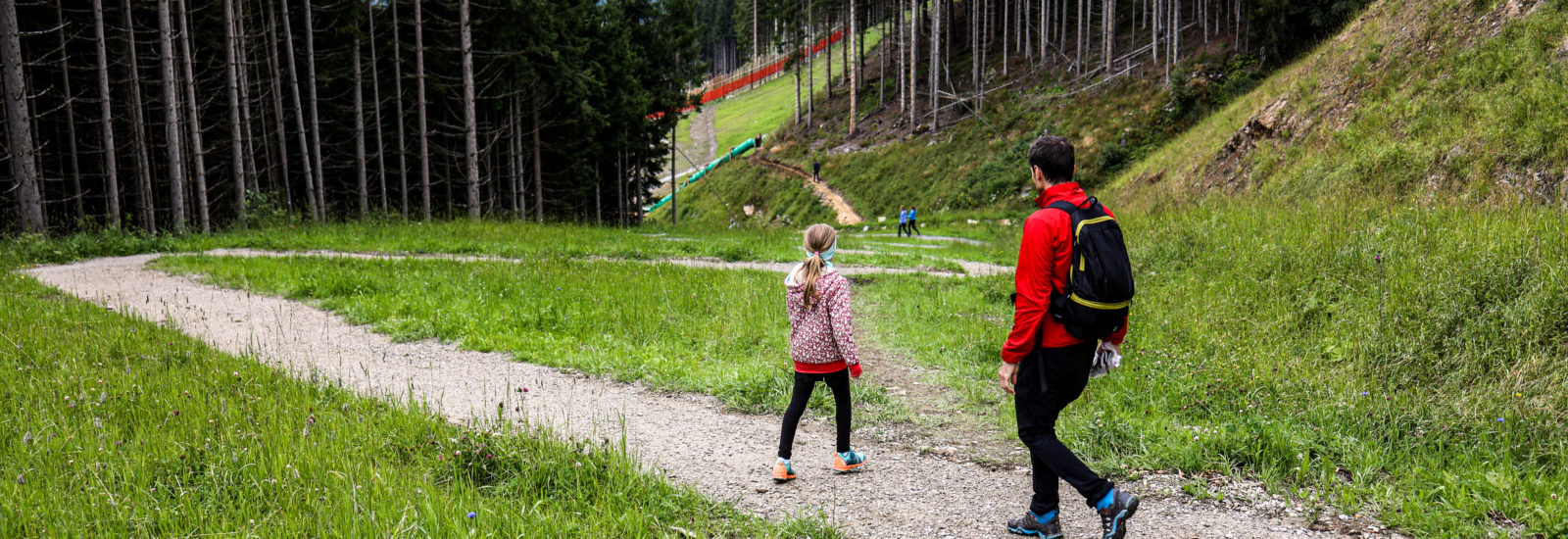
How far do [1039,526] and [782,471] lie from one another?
1.62 meters

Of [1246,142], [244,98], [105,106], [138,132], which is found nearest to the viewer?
[1246,142]

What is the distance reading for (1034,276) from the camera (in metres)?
3.89

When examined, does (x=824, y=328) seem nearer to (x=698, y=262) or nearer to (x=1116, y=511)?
(x=1116, y=511)

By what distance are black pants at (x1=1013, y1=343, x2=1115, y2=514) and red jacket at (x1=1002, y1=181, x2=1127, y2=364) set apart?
0.28 ft

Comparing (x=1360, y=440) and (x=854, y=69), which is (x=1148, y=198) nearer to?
(x=1360, y=440)

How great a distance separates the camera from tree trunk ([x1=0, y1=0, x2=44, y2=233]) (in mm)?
16906

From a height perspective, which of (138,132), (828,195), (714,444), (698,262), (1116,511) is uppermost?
(138,132)

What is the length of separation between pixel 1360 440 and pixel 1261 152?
48.4 feet

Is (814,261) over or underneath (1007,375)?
over

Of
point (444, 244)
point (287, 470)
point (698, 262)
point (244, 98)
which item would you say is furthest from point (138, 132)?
point (287, 470)

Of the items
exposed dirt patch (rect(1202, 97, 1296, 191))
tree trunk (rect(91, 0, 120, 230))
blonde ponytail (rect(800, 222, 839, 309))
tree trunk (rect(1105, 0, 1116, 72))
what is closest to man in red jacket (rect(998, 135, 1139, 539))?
blonde ponytail (rect(800, 222, 839, 309))

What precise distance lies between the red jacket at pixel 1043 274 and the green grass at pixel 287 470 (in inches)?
58.3

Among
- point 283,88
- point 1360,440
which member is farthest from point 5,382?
point 283,88

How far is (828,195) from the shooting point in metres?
46.8
